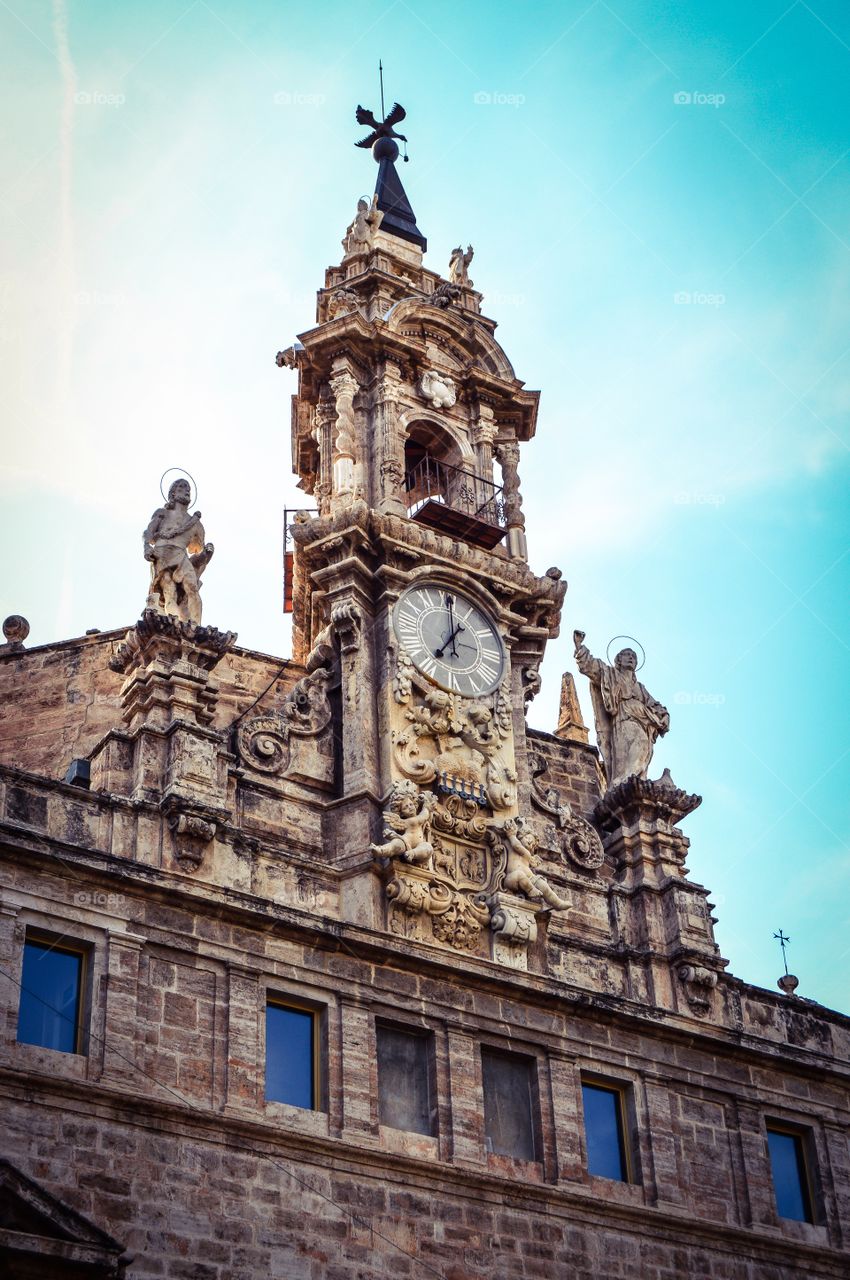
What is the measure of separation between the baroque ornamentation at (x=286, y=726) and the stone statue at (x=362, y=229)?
9.48 metres

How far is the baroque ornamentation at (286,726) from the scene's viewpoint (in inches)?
1193

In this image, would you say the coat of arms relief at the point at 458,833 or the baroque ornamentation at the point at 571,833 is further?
the baroque ornamentation at the point at 571,833

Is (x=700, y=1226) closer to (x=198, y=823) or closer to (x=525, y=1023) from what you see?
(x=525, y=1023)

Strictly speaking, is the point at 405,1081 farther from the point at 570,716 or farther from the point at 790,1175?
the point at 570,716

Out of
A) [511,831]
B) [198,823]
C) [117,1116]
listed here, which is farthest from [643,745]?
A: [117,1116]

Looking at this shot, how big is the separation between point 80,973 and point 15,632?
35.3ft

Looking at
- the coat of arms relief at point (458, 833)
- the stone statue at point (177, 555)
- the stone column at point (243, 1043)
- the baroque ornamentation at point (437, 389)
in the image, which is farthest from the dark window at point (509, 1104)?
the baroque ornamentation at point (437, 389)

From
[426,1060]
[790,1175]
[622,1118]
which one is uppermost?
[426,1060]

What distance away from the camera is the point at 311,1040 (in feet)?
90.6

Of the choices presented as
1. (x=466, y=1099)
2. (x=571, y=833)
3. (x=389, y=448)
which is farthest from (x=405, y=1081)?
(x=389, y=448)

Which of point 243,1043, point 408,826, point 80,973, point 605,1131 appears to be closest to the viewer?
point 80,973

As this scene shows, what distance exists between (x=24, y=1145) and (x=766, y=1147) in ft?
38.5

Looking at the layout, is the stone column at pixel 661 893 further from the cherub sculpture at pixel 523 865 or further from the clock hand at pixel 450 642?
the clock hand at pixel 450 642

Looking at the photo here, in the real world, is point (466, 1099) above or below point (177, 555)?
below
